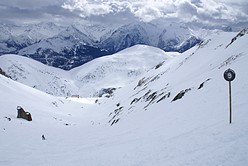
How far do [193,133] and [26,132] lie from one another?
81.9 ft

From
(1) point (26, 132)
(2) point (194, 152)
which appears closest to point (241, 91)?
(2) point (194, 152)

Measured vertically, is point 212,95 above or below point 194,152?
below

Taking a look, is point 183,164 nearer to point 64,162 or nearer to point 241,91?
point 64,162

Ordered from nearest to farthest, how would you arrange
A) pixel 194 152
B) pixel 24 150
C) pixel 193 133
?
pixel 194 152, pixel 193 133, pixel 24 150

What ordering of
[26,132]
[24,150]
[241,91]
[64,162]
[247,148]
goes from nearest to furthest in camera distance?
[247,148] < [64,162] < [241,91] < [24,150] < [26,132]

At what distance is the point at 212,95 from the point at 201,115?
17.4ft

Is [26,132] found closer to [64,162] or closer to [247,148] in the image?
[64,162]

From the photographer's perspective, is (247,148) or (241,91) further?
(241,91)

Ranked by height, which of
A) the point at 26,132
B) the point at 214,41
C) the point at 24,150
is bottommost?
the point at 214,41

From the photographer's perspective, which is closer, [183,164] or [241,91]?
[183,164]

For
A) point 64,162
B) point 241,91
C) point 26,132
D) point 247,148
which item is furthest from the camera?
→ point 26,132

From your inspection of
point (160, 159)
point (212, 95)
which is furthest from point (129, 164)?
point (212, 95)

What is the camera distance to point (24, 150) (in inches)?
1001

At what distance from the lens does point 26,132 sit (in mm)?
36031
